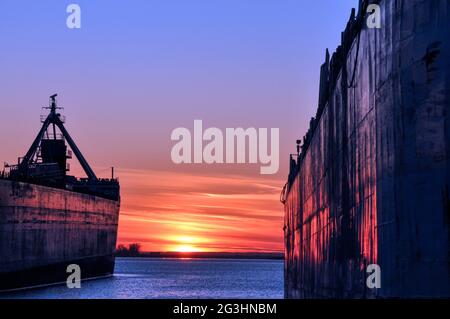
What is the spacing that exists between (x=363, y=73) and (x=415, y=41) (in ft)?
16.8

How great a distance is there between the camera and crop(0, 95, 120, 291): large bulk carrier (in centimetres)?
7181

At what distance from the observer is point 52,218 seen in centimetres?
8194

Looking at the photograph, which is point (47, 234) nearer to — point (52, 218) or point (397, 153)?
point (52, 218)

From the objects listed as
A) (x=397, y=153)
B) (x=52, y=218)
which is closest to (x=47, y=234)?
(x=52, y=218)

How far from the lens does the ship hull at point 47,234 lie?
7112 cm

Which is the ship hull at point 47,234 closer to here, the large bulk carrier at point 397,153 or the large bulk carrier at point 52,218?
the large bulk carrier at point 52,218

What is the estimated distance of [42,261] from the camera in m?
79.6

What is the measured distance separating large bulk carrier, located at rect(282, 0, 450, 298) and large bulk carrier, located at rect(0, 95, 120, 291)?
2070 inches

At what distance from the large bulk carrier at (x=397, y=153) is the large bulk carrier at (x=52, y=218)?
172 ft

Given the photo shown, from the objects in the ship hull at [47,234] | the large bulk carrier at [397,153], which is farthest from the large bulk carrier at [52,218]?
the large bulk carrier at [397,153]

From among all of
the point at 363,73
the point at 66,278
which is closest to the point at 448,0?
the point at 363,73

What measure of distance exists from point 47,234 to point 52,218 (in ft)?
6.32

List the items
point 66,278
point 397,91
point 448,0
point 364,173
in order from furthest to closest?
point 66,278, point 364,173, point 397,91, point 448,0
